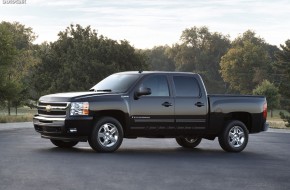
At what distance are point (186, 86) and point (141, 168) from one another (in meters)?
4.53

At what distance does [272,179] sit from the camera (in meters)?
10.9

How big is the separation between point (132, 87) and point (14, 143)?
4.64 meters

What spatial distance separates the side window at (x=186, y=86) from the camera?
16.1 metres

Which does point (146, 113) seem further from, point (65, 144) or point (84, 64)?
point (84, 64)

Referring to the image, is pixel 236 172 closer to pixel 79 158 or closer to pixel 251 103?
pixel 79 158

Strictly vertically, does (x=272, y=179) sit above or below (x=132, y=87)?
below

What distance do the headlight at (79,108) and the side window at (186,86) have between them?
246 centimetres

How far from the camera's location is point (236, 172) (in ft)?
38.8

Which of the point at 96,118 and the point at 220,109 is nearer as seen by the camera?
the point at 96,118

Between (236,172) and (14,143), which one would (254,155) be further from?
(14,143)

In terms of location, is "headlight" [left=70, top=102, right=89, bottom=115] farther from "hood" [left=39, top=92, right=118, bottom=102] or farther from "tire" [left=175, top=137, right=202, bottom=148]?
"tire" [left=175, top=137, right=202, bottom=148]

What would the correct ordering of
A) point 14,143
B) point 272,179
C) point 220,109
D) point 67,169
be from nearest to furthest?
point 272,179 → point 67,169 → point 220,109 → point 14,143

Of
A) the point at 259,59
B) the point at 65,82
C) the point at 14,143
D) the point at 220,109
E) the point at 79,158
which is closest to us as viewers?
the point at 79,158

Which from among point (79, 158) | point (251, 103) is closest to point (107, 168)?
point (79, 158)
